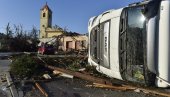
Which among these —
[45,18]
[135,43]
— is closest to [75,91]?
[135,43]

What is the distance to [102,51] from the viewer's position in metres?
9.76

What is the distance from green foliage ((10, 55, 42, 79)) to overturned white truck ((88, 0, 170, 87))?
3.74 m

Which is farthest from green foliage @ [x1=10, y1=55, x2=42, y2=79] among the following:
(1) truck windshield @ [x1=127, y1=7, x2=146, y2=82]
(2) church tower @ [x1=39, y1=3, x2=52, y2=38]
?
(2) church tower @ [x1=39, y1=3, x2=52, y2=38]

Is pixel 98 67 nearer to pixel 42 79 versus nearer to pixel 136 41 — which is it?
pixel 42 79

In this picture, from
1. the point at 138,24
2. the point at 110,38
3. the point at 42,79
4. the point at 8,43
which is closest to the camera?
the point at 138,24

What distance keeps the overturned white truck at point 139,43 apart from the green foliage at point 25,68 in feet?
12.3

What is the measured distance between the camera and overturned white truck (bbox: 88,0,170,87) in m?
7.07

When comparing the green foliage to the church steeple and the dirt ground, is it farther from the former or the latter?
the church steeple

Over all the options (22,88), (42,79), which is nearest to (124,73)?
(22,88)

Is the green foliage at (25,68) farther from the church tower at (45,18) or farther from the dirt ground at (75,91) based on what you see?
the church tower at (45,18)

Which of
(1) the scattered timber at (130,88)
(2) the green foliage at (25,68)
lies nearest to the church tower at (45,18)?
(2) the green foliage at (25,68)

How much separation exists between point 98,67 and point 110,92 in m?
1.88

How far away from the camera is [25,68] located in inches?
498

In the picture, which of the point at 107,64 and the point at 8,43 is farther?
the point at 8,43
